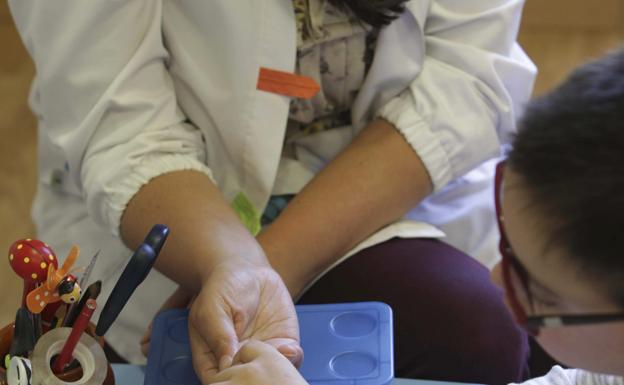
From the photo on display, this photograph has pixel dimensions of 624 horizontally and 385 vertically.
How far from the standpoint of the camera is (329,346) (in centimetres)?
73

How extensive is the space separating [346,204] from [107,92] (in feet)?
0.89

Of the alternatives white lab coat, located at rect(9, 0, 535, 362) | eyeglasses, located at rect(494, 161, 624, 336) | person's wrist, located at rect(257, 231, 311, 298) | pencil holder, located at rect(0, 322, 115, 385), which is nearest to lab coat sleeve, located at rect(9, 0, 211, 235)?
white lab coat, located at rect(9, 0, 535, 362)

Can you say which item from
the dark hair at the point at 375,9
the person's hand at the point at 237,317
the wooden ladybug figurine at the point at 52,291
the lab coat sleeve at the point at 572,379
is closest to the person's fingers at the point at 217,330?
the person's hand at the point at 237,317

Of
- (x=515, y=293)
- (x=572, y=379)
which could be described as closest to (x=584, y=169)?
(x=515, y=293)

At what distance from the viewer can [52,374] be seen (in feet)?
2.06

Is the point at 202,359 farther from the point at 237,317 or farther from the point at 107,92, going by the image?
the point at 107,92

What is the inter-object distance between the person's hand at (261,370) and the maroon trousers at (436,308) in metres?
0.24

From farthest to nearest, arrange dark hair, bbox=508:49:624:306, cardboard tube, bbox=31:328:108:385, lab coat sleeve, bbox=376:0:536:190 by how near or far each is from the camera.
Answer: lab coat sleeve, bbox=376:0:536:190 → cardboard tube, bbox=31:328:108:385 → dark hair, bbox=508:49:624:306

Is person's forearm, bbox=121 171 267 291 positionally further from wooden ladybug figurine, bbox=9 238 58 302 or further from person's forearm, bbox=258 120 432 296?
wooden ladybug figurine, bbox=9 238 58 302

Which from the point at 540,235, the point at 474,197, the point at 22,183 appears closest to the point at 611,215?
the point at 540,235

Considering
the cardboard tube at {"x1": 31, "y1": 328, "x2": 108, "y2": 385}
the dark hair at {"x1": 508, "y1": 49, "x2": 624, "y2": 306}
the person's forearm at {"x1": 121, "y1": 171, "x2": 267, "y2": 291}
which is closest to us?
the dark hair at {"x1": 508, "y1": 49, "x2": 624, "y2": 306}

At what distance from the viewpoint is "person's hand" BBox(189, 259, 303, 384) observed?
2.34 feet

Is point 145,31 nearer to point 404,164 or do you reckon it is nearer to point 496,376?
point 404,164

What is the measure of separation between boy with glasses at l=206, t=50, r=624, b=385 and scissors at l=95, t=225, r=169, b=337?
95 millimetres
